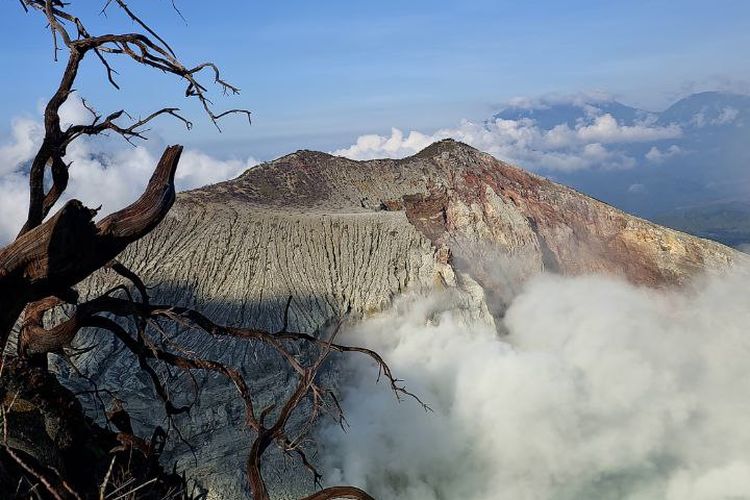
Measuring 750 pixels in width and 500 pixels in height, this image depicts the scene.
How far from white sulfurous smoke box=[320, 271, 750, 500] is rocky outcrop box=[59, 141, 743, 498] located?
7.27 ft

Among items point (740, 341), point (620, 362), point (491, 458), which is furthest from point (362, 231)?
point (740, 341)

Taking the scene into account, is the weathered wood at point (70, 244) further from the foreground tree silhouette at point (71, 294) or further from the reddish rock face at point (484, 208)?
the reddish rock face at point (484, 208)

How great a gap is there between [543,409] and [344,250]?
11.9m

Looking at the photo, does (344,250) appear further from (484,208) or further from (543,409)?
(484,208)

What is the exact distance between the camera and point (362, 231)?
35375 millimetres

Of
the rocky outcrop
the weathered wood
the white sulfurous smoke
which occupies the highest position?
the weathered wood

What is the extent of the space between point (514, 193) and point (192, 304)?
26.0 m

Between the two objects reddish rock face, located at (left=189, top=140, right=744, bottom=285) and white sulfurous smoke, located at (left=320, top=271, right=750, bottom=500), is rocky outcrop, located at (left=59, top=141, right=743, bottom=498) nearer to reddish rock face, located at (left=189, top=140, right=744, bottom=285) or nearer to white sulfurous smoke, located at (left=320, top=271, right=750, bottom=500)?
reddish rock face, located at (left=189, top=140, right=744, bottom=285)

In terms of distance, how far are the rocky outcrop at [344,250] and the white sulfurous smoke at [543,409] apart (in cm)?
222

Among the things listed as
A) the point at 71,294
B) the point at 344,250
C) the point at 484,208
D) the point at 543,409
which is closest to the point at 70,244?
the point at 71,294

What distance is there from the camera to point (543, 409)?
107 ft

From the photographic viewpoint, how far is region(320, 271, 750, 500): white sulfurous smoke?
91.8 feet

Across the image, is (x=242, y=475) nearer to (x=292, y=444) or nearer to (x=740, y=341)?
(x=292, y=444)

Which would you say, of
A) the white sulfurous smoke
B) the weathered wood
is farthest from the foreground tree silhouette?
the white sulfurous smoke
